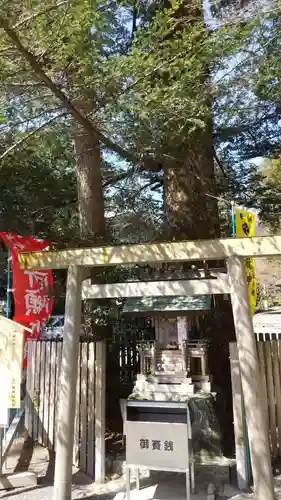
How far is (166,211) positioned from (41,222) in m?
2.21

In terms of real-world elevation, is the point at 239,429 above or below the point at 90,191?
below

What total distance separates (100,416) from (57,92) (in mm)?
3855

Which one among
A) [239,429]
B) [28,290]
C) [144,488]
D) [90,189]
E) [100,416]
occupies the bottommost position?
[144,488]

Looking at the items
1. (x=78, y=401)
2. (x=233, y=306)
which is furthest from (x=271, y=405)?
(x=78, y=401)

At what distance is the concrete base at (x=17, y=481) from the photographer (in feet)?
15.3

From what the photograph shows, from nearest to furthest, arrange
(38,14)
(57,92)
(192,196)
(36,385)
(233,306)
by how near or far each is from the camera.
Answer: (38,14)
(233,306)
(57,92)
(36,385)
(192,196)

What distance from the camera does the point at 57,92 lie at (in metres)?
4.44

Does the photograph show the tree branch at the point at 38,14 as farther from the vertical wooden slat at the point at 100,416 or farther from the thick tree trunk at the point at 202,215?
the vertical wooden slat at the point at 100,416

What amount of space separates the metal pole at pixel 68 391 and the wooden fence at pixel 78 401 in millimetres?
168

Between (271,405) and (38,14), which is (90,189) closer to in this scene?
(38,14)

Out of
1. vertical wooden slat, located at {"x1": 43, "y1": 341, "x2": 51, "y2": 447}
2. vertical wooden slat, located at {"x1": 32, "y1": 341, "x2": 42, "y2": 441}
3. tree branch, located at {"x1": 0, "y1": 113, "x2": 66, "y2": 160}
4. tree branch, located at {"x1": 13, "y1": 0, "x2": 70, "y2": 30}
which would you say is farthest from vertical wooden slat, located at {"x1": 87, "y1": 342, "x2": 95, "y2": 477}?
tree branch, located at {"x1": 13, "y1": 0, "x2": 70, "y2": 30}

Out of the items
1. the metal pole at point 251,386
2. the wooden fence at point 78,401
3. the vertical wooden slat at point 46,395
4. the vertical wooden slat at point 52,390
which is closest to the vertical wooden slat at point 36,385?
the wooden fence at point 78,401

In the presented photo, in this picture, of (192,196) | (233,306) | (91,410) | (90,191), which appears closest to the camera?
(233,306)

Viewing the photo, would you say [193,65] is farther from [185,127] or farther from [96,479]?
[96,479]
